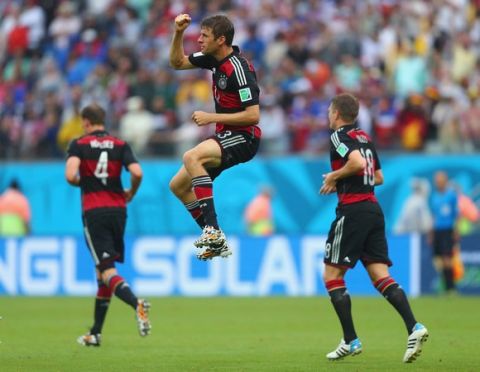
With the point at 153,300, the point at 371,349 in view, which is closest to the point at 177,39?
the point at 371,349

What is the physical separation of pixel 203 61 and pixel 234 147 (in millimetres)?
866

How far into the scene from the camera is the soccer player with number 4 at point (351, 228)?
10.8 metres

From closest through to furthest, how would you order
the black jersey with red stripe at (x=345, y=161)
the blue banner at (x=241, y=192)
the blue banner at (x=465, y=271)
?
the black jersey with red stripe at (x=345, y=161) → the blue banner at (x=465, y=271) → the blue banner at (x=241, y=192)

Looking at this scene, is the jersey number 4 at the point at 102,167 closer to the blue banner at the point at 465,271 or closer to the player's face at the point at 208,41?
the player's face at the point at 208,41

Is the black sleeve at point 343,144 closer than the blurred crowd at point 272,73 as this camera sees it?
Yes

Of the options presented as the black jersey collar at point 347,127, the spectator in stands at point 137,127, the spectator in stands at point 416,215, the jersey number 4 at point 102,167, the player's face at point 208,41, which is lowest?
the black jersey collar at point 347,127

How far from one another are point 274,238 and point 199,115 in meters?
12.4

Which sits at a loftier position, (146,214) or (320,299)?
(146,214)

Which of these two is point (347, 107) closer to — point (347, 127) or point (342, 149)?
point (347, 127)

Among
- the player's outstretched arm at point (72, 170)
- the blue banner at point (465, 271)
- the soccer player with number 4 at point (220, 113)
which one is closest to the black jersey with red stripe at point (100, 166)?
the player's outstretched arm at point (72, 170)

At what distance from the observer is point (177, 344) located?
1288cm

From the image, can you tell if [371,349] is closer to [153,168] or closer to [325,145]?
[325,145]

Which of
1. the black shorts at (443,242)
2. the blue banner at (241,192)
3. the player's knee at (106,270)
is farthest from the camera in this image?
the blue banner at (241,192)

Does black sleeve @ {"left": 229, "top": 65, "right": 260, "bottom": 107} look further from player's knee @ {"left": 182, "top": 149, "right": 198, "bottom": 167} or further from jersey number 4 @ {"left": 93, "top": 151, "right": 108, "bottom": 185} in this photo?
jersey number 4 @ {"left": 93, "top": 151, "right": 108, "bottom": 185}
